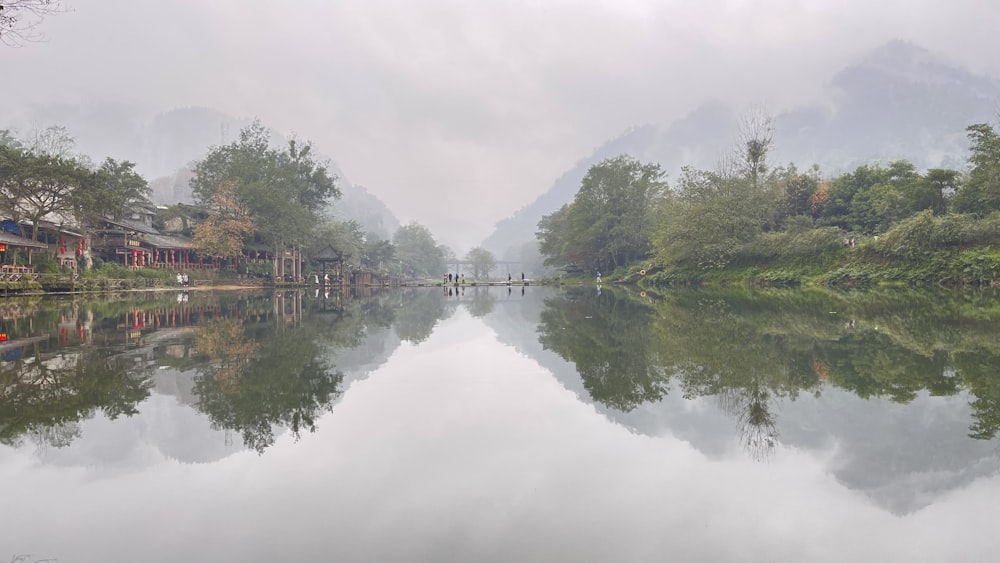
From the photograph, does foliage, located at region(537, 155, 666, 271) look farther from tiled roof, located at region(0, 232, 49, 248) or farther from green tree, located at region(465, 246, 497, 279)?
green tree, located at region(465, 246, 497, 279)

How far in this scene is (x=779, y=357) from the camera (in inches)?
344

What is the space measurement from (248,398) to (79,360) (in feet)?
16.6

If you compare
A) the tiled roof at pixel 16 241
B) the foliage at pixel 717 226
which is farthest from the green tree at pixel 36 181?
the foliage at pixel 717 226

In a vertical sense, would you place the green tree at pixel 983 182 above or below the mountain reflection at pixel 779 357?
above

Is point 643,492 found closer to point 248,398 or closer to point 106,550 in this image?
point 106,550

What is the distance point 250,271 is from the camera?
5666 centimetres

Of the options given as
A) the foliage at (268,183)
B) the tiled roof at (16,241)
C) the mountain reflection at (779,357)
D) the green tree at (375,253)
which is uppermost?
the foliage at (268,183)

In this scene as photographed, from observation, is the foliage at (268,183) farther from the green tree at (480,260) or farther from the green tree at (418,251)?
the green tree at (480,260)

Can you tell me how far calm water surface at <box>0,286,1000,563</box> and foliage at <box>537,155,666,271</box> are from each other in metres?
50.5

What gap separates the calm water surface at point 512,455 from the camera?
3246mm

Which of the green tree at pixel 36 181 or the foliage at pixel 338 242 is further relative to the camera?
the foliage at pixel 338 242

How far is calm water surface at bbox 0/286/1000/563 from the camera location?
128 inches

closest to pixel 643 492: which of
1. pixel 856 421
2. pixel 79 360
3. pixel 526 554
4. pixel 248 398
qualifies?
pixel 526 554

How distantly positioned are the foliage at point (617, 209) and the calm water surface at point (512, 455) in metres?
50.5
